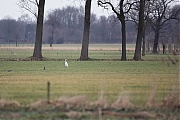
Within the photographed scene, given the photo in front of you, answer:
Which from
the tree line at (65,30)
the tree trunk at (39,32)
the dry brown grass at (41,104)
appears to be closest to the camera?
the dry brown grass at (41,104)

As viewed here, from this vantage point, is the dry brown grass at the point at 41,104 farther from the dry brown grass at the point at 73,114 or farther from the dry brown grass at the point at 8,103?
the dry brown grass at the point at 73,114

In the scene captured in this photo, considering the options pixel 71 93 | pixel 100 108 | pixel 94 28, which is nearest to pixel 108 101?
pixel 100 108

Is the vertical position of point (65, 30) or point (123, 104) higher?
point (65, 30)

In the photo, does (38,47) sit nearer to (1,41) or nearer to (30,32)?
(1,41)

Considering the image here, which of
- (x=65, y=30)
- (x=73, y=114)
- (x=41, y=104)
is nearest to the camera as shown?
(x=73, y=114)

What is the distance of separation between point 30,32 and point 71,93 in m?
158

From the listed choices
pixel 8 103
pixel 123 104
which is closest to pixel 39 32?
pixel 8 103

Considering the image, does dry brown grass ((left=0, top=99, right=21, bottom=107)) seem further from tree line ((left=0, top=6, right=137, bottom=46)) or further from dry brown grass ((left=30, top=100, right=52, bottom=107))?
tree line ((left=0, top=6, right=137, bottom=46))

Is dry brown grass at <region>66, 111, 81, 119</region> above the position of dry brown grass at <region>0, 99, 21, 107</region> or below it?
below

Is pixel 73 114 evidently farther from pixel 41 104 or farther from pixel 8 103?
pixel 8 103

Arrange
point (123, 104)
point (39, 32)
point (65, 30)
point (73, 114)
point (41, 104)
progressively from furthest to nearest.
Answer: point (65, 30) → point (39, 32) → point (41, 104) → point (123, 104) → point (73, 114)

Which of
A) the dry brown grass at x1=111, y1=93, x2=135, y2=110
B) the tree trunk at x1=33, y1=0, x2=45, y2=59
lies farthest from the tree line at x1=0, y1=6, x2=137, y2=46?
the dry brown grass at x1=111, y1=93, x2=135, y2=110

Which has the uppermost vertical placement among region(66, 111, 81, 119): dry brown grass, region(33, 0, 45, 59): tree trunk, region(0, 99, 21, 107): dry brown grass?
region(33, 0, 45, 59): tree trunk

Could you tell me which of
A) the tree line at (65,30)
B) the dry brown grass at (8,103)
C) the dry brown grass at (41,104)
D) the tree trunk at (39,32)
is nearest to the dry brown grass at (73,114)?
the dry brown grass at (41,104)
